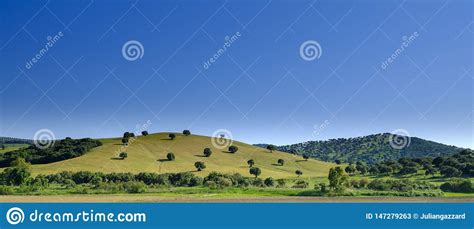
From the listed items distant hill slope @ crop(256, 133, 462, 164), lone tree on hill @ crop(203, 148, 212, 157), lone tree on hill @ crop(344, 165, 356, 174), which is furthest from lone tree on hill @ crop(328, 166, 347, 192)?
distant hill slope @ crop(256, 133, 462, 164)

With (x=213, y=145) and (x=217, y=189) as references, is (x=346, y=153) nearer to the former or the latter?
(x=213, y=145)

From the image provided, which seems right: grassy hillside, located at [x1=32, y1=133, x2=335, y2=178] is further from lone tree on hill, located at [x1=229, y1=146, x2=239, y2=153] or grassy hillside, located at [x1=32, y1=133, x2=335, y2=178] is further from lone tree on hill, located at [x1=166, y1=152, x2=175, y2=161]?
lone tree on hill, located at [x1=229, y1=146, x2=239, y2=153]

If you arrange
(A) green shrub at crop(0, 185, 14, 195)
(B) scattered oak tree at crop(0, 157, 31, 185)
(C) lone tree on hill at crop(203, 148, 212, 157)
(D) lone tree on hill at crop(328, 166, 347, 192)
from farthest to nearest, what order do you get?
1. (C) lone tree on hill at crop(203, 148, 212, 157)
2. (B) scattered oak tree at crop(0, 157, 31, 185)
3. (D) lone tree on hill at crop(328, 166, 347, 192)
4. (A) green shrub at crop(0, 185, 14, 195)

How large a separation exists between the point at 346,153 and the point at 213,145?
71.9 meters

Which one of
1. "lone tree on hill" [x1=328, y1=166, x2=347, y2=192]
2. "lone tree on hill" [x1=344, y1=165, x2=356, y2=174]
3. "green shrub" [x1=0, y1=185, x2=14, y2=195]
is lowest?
"lone tree on hill" [x1=328, y1=166, x2=347, y2=192]

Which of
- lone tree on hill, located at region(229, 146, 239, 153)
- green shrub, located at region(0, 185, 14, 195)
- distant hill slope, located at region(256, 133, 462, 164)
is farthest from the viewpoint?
distant hill slope, located at region(256, 133, 462, 164)

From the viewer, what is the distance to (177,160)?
112188mm

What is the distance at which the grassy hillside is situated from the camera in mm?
97706

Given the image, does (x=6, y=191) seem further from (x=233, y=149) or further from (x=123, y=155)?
(x=233, y=149)

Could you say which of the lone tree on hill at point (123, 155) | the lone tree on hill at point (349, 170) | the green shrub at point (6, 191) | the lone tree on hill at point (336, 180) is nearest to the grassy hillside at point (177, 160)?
the lone tree on hill at point (123, 155)

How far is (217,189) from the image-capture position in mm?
58125

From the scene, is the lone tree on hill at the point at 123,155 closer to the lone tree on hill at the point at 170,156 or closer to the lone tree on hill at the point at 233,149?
the lone tree on hill at the point at 170,156

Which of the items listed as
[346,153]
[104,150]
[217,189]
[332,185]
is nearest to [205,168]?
[104,150]

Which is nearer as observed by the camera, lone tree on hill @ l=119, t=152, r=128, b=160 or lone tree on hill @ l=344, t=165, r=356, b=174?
lone tree on hill @ l=344, t=165, r=356, b=174
